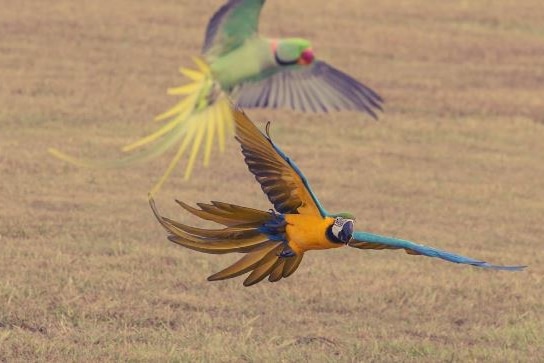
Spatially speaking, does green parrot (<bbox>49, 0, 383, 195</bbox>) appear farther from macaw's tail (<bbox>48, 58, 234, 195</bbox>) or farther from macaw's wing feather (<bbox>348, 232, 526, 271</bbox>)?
macaw's wing feather (<bbox>348, 232, 526, 271</bbox>)

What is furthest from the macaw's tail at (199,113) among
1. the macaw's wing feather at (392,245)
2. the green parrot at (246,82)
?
the macaw's wing feather at (392,245)

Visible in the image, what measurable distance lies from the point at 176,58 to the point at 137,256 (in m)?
12.1

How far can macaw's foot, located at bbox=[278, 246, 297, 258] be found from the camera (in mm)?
3908

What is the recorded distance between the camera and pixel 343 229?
3758mm

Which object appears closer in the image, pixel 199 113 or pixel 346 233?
pixel 346 233

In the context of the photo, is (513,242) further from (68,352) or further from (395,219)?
(68,352)

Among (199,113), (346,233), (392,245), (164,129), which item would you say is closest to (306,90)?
(199,113)

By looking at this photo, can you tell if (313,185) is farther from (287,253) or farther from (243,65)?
(287,253)

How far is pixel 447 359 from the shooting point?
8.94m

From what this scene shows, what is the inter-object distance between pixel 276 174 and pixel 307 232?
17 cm

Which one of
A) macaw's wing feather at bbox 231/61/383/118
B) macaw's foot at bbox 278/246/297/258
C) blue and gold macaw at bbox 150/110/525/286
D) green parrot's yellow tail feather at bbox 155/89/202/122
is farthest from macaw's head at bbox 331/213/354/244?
macaw's wing feather at bbox 231/61/383/118

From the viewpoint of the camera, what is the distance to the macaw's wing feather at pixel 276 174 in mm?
3760

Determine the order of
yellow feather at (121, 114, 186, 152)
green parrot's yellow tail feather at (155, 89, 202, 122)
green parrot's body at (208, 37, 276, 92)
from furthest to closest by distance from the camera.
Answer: green parrot's body at (208, 37, 276, 92)
green parrot's yellow tail feather at (155, 89, 202, 122)
yellow feather at (121, 114, 186, 152)

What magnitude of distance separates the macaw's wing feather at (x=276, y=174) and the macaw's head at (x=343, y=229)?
9 centimetres
